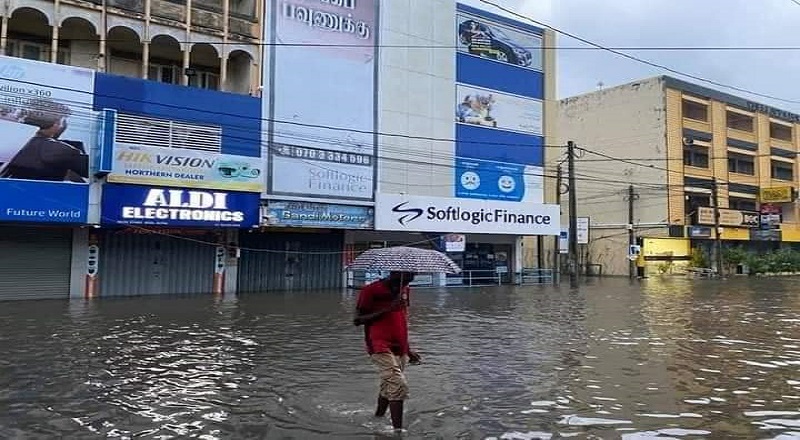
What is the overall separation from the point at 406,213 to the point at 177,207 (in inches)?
369

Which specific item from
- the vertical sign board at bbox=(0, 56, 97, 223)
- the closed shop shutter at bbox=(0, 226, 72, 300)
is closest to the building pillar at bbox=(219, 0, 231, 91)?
the vertical sign board at bbox=(0, 56, 97, 223)

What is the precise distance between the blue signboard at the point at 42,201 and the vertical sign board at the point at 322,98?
252 inches

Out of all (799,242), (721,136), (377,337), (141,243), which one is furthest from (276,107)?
(799,242)

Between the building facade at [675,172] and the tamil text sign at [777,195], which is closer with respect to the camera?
the building facade at [675,172]

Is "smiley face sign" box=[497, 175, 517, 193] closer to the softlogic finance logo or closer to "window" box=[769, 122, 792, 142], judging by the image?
the softlogic finance logo

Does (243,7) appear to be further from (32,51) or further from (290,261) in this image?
(290,261)

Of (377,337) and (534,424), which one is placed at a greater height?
(377,337)

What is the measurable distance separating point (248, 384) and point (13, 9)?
56.3 ft

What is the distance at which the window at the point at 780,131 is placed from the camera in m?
54.1

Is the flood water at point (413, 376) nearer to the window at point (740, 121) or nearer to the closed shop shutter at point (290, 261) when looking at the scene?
the closed shop shutter at point (290, 261)

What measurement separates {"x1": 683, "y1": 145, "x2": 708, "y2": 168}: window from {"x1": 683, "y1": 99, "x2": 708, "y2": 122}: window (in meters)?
2.41

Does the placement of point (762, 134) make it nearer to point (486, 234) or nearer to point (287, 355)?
point (486, 234)

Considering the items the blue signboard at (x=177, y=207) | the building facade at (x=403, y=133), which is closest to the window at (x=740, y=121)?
the building facade at (x=403, y=133)

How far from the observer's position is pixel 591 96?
5147cm
